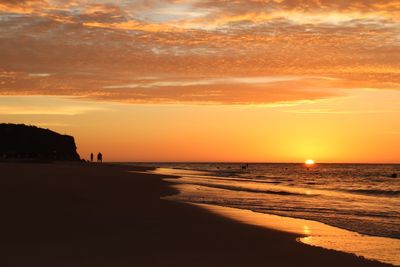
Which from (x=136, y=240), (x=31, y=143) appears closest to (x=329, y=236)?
(x=136, y=240)

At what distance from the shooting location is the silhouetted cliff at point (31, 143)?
11662 cm

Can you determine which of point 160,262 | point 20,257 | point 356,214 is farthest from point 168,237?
point 356,214

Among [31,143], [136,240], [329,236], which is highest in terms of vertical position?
[31,143]

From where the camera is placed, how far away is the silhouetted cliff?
11662 centimetres

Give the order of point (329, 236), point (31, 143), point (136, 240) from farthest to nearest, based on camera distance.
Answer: point (31, 143) → point (329, 236) → point (136, 240)

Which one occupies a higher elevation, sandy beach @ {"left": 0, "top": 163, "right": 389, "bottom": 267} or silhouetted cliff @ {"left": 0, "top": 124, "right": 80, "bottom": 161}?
A: silhouetted cliff @ {"left": 0, "top": 124, "right": 80, "bottom": 161}

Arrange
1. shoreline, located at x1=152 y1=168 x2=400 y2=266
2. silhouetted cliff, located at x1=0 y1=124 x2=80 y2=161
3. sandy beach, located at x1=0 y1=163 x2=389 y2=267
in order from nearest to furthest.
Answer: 1. sandy beach, located at x1=0 y1=163 x2=389 y2=267
2. shoreline, located at x1=152 y1=168 x2=400 y2=266
3. silhouetted cliff, located at x1=0 y1=124 x2=80 y2=161

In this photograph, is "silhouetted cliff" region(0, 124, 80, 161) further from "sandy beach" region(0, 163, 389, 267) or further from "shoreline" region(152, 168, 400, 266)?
"sandy beach" region(0, 163, 389, 267)

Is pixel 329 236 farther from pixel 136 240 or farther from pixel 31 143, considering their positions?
pixel 31 143

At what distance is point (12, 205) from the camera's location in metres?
16.1

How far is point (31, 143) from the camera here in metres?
122

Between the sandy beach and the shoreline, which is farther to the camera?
the shoreline

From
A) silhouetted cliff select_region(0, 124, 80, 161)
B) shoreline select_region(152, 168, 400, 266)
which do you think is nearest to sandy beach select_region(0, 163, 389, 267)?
shoreline select_region(152, 168, 400, 266)

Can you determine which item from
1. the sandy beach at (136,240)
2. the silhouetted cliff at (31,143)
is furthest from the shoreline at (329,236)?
the silhouetted cliff at (31,143)
